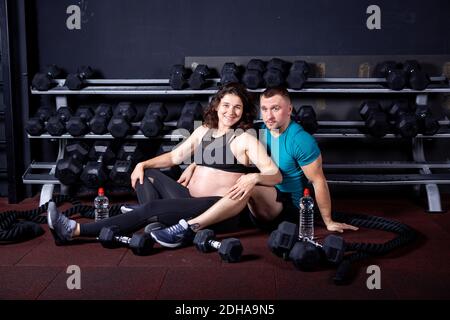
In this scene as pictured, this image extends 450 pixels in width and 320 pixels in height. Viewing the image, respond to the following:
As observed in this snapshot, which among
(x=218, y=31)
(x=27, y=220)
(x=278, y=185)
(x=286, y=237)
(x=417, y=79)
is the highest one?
(x=218, y=31)

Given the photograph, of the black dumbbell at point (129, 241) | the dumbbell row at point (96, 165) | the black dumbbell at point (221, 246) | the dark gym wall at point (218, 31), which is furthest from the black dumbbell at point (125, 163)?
the black dumbbell at point (221, 246)

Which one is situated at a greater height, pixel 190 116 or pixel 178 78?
pixel 178 78

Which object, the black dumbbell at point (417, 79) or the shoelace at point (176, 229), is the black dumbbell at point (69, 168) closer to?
the shoelace at point (176, 229)

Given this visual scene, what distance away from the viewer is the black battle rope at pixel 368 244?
187 cm

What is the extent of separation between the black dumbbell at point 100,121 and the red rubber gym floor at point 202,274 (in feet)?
2.72

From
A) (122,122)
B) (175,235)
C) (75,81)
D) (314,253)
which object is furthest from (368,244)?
(75,81)

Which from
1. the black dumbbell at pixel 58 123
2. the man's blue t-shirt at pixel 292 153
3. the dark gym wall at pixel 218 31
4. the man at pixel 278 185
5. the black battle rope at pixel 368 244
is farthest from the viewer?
the dark gym wall at pixel 218 31

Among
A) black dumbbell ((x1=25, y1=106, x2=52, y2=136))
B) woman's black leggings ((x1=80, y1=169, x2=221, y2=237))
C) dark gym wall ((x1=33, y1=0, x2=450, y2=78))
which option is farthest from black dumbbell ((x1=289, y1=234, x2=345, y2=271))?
black dumbbell ((x1=25, y1=106, x2=52, y2=136))

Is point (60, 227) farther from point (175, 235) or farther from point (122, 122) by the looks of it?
point (122, 122)

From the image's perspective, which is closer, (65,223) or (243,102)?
(65,223)

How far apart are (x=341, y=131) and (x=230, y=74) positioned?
757mm

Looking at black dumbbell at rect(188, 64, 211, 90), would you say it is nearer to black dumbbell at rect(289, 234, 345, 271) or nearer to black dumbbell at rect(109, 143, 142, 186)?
black dumbbell at rect(109, 143, 142, 186)

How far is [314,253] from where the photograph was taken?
1922mm

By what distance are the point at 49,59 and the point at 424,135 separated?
2.45m
